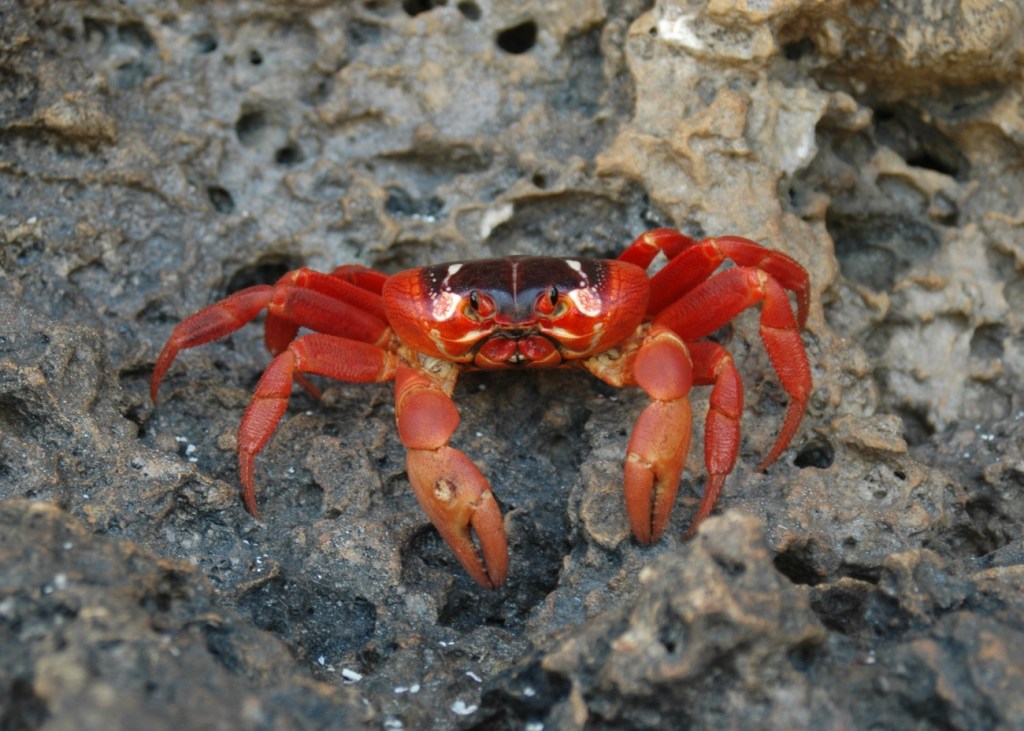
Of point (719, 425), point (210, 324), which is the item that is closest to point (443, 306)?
point (210, 324)

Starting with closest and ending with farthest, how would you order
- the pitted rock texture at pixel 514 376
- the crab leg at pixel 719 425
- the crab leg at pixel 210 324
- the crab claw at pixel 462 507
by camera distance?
the pitted rock texture at pixel 514 376, the crab claw at pixel 462 507, the crab leg at pixel 719 425, the crab leg at pixel 210 324

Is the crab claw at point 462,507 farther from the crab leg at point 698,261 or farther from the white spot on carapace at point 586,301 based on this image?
the crab leg at point 698,261

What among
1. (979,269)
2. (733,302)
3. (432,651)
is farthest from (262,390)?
(979,269)

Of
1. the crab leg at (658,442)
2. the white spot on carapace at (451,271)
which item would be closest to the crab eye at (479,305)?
the white spot on carapace at (451,271)

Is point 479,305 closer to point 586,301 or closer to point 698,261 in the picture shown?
point 586,301

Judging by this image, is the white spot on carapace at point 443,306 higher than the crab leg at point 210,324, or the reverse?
the white spot on carapace at point 443,306

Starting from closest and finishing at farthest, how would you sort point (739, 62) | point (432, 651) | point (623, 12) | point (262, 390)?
1. point (432, 651)
2. point (262, 390)
3. point (739, 62)
4. point (623, 12)

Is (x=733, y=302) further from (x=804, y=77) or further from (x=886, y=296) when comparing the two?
(x=804, y=77)
